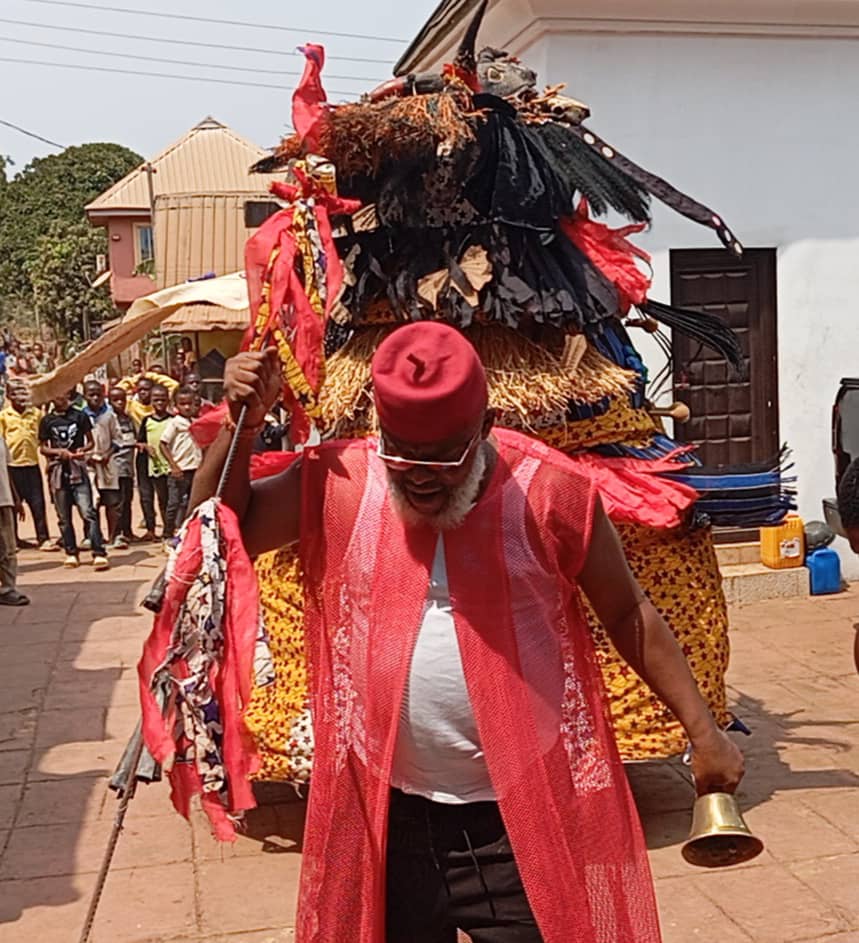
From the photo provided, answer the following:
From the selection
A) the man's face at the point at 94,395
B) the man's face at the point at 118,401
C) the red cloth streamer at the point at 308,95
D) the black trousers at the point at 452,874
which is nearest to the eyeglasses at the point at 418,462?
the black trousers at the point at 452,874

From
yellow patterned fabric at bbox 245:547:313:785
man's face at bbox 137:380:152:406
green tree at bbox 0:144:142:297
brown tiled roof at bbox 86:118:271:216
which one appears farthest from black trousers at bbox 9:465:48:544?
green tree at bbox 0:144:142:297

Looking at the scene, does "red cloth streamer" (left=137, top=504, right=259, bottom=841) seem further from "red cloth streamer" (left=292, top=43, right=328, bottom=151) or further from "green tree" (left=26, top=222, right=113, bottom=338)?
"green tree" (left=26, top=222, right=113, bottom=338)

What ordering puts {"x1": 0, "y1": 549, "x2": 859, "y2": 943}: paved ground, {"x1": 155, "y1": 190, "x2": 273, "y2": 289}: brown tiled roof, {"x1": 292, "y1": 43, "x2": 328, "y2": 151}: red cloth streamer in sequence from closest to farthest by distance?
{"x1": 292, "y1": 43, "x2": 328, "y2": 151}: red cloth streamer
{"x1": 0, "y1": 549, "x2": 859, "y2": 943}: paved ground
{"x1": 155, "y1": 190, "x2": 273, "y2": 289}: brown tiled roof

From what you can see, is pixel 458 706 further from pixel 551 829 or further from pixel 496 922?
pixel 496 922

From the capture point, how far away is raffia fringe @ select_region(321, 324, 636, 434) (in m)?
4.66

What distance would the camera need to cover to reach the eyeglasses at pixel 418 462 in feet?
8.13

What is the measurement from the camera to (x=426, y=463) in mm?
2475

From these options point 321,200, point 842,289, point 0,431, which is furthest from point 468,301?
point 0,431

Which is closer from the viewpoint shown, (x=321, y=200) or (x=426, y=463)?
(x=426, y=463)

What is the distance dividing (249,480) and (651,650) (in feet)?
2.98

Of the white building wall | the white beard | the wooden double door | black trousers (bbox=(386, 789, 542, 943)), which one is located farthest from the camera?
the wooden double door

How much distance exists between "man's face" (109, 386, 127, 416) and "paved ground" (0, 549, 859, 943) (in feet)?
17.6

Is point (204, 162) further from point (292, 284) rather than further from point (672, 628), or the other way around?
point (292, 284)

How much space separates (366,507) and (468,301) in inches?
80.4
